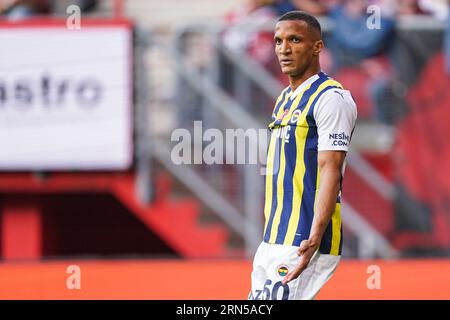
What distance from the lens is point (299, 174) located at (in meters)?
4.96

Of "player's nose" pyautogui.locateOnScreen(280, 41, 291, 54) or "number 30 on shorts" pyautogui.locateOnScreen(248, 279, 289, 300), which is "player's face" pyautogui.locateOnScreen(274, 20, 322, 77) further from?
"number 30 on shorts" pyautogui.locateOnScreen(248, 279, 289, 300)

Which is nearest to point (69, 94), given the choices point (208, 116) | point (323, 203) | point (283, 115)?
point (208, 116)

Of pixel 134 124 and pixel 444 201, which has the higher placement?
pixel 134 124

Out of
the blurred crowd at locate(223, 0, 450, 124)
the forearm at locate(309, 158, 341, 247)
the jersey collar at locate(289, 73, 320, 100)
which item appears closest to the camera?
the forearm at locate(309, 158, 341, 247)

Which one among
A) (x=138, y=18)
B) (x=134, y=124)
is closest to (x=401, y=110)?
(x=134, y=124)

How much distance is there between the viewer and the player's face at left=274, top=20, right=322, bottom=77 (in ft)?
16.1

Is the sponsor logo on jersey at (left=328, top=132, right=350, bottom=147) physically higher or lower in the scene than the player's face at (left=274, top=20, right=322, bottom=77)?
lower

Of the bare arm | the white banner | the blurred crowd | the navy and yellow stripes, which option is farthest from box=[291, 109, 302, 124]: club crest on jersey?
the white banner

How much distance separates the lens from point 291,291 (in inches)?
192

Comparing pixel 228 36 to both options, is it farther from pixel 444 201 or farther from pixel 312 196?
pixel 312 196

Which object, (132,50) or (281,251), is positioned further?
(132,50)

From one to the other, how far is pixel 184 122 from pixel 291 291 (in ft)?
20.9

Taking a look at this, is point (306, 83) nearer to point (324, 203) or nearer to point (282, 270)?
point (324, 203)

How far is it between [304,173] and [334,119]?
0.28 meters
